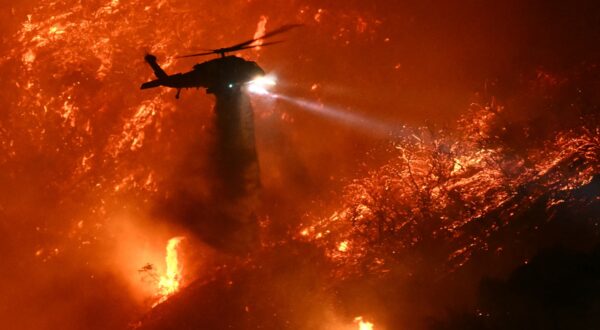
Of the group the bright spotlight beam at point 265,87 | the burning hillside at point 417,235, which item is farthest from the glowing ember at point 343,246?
the bright spotlight beam at point 265,87

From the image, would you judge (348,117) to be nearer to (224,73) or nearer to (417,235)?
(417,235)

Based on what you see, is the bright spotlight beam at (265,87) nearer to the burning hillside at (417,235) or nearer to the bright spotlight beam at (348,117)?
the bright spotlight beam at (348,117)

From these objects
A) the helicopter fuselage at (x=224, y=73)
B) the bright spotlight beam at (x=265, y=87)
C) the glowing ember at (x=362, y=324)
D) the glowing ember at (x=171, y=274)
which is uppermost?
the bright spotlight beam at (x=265, y=87)

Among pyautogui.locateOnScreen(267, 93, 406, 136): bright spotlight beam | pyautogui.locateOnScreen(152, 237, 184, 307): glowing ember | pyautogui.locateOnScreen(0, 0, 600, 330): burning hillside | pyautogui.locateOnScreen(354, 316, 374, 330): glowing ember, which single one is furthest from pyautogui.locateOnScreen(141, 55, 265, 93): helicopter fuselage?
pyautogui.locateOnScreen(354, 316, 374, 330): glowing ember

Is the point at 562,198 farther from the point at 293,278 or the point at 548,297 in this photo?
the point at 293,278

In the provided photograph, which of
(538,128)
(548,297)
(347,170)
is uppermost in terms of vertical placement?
(347,170)

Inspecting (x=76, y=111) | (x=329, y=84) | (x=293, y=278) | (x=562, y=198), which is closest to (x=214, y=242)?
(x=293, y=278)
